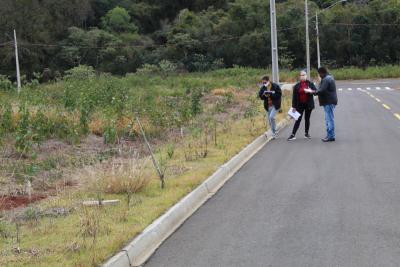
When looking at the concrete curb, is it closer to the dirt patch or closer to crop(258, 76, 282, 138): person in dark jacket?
the dirt patch

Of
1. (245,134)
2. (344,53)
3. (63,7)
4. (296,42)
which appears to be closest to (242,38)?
(296,42)

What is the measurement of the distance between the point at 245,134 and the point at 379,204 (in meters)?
9.43

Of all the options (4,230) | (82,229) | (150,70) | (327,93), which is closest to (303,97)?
(327,93)

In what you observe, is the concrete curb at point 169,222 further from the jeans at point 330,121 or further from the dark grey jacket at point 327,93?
the dark grey jacket at point 327,93

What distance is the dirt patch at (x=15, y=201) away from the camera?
9188 millimetres

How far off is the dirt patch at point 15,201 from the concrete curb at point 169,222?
7.91ft

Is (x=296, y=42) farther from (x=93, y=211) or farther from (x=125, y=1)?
(x=93, y=211)

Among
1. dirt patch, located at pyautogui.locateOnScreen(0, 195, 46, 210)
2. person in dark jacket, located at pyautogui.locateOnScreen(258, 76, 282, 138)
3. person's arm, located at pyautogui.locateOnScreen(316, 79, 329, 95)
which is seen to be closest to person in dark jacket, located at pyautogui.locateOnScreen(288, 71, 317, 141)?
person in dark jacket, located at pyautogui.locateOnScreen(258, 76, 282, 138)

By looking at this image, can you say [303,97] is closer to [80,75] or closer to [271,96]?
[271,96]

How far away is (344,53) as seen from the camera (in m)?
84.4

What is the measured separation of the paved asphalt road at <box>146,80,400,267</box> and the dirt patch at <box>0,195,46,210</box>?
2.68 m

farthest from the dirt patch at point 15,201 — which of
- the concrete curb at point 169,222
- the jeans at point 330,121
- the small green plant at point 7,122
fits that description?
the jeans at point 330,121

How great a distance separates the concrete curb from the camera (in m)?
6.45

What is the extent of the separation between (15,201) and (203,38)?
279 feet
